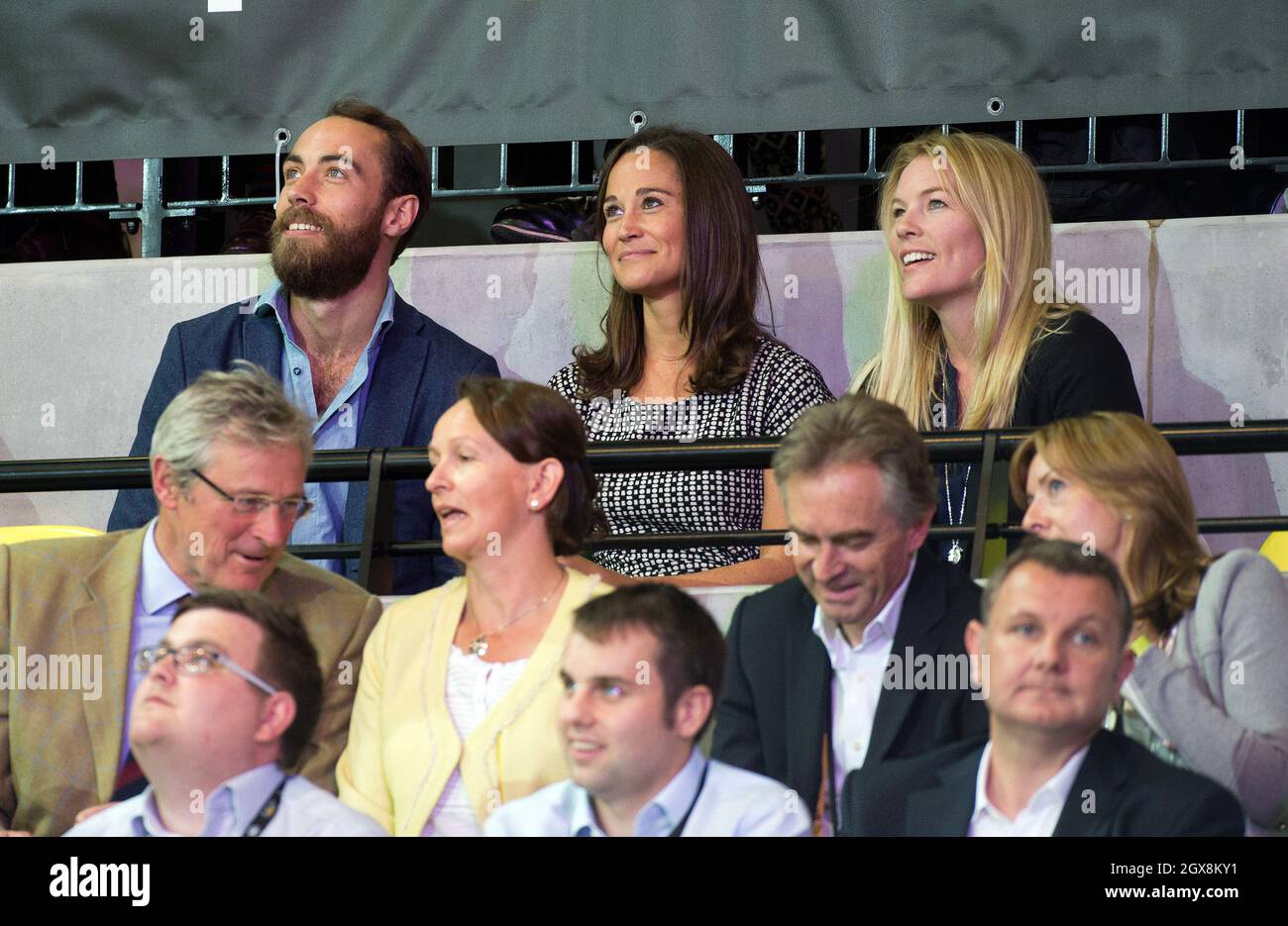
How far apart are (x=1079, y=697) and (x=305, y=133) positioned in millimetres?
2401

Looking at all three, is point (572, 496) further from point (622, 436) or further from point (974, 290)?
point (974, 290)

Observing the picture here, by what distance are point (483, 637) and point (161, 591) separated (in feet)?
1.78

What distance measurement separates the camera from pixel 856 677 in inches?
103

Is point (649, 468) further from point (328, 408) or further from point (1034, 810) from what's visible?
point (328, 408)

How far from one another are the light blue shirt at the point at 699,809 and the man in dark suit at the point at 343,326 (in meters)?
1.25

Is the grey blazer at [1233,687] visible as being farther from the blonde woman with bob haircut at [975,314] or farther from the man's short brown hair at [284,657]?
the man's short brown hair at [284,657]

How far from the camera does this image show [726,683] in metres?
2.62

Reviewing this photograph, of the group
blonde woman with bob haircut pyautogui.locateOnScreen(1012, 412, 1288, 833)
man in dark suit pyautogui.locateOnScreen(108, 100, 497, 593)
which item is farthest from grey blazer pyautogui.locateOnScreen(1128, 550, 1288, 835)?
man in dark suit pyautogui.locateOnScreen(108, 100, 497, 593)

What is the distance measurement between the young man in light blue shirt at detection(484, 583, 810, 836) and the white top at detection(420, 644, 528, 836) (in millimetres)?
122

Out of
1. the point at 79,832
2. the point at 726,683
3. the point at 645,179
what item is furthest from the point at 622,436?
the point at 79,832

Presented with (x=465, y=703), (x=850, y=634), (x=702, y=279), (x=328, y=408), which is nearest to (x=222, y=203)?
(x=328, y=408)

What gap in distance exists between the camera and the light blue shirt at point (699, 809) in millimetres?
2508
